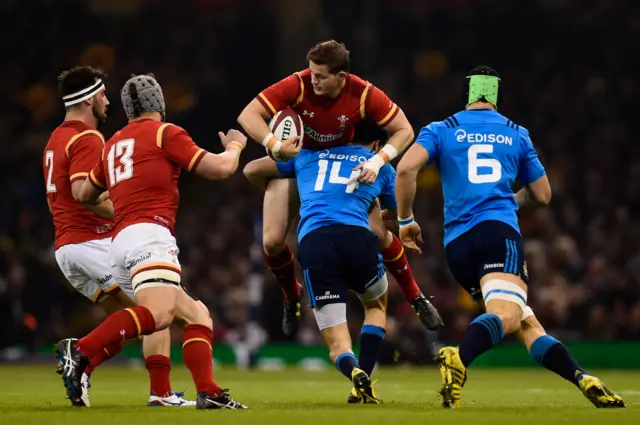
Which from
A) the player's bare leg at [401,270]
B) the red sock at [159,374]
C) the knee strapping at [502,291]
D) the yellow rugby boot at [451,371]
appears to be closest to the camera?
the yellow rugby boot at [451,371]

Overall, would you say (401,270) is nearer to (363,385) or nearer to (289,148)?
(289,148)

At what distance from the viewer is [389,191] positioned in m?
10.0

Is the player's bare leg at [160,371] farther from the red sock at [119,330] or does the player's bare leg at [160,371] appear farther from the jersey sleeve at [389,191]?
the jersey sleeve at [389,191]

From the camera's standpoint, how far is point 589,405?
8500mm

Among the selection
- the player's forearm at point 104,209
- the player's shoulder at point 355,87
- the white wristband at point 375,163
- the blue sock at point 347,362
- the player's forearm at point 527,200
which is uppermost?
the player's shoulder at point 355,87

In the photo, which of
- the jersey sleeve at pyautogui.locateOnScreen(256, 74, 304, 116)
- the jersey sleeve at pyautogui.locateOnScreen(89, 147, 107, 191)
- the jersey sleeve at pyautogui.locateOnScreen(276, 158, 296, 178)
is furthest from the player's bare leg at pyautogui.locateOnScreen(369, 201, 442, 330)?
the jersey sleeve at pyautogui.locateOnScreen(89, 147, 107, 191)

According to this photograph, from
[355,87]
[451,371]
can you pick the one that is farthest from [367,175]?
[451,371]

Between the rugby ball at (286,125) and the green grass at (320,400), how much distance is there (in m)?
2.00

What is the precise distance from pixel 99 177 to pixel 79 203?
0.94m

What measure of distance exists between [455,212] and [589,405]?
167 cm

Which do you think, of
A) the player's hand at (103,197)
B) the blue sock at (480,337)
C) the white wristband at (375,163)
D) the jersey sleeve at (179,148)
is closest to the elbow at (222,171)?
the jersey sleeve at (179,148)

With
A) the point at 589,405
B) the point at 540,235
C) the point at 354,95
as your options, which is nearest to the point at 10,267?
the point at 540,235

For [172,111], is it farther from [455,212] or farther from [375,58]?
[455,212]

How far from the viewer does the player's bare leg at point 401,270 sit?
10.0 meters
